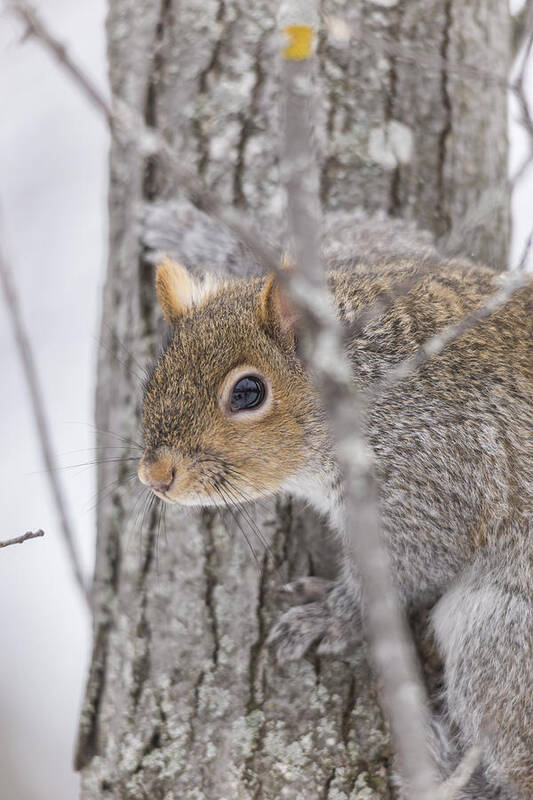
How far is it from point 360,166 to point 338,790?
5.98ft

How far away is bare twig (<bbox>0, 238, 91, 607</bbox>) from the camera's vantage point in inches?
95.2

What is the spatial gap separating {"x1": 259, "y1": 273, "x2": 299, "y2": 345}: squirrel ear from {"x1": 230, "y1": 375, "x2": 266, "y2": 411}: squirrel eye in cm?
13

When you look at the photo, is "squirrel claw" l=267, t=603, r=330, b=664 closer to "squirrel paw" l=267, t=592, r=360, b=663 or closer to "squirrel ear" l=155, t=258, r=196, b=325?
"squirrel paw" l=267, t=592, r=360, b=663

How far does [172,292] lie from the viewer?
259cm

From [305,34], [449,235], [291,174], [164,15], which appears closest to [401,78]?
[449,235]

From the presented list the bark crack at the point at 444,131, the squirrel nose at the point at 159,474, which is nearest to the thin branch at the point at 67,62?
the squirrel nose at the point at 159,474

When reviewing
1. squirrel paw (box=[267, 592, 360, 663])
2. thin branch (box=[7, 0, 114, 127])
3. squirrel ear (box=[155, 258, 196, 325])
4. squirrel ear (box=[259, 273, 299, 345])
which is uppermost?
squirrel ear (box=[155, 258, 196, 325])

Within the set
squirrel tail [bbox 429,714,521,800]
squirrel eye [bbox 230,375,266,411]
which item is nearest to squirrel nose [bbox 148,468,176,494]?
squirrel eye [bbox 230,375,266,411]

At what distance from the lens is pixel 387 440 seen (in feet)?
7.57

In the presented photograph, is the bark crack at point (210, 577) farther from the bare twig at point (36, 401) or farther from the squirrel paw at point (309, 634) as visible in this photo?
the bare twig at point (36, 401)

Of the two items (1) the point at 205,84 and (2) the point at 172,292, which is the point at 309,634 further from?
(1) the point at 205,84

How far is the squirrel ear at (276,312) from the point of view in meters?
2.20

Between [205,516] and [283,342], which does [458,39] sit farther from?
[205,516]

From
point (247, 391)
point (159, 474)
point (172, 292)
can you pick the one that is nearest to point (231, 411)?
point (247, 391)
